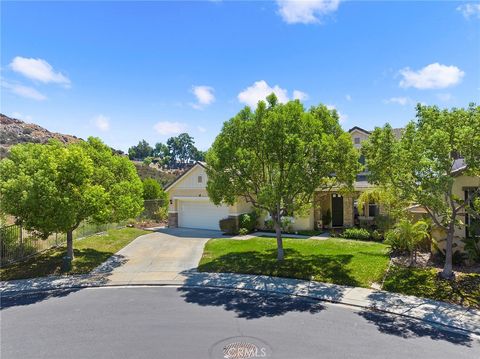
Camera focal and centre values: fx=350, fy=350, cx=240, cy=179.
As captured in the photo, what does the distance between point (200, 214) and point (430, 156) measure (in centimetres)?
1712

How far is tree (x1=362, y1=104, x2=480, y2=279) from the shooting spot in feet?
33.7

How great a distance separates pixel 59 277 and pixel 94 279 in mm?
1537

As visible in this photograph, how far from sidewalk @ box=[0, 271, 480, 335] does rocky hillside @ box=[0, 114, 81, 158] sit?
145ft

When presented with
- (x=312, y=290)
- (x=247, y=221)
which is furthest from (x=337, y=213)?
(x=312, y=290)

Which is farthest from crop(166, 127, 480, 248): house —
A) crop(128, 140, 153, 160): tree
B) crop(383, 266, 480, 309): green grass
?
crop(128, 140, 153, 160): tree

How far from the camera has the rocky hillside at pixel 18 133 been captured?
176 ft

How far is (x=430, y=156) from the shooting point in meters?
10.6

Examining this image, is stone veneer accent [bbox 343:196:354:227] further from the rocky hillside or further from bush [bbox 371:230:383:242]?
the rocky hillside

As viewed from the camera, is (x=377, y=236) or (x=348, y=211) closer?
(x=377, y=236)

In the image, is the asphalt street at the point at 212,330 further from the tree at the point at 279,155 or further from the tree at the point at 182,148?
the tree at the point at 182,148

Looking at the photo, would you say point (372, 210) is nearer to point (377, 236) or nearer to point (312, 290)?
point (377, 236)

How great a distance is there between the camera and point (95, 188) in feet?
45.5

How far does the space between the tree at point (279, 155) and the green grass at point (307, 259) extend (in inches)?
48.2

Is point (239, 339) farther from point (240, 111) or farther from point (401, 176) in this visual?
point (240, 111)
